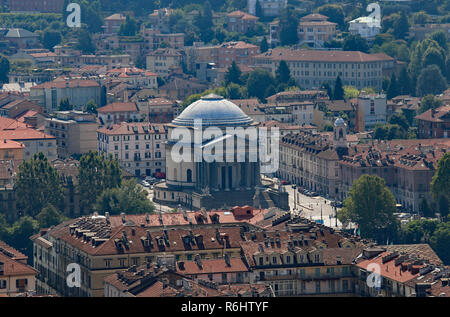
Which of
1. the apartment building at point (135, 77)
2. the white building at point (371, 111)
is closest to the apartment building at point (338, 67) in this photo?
the apartment building at point (135, 77)

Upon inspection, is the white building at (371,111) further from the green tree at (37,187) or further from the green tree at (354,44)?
the green tree at (37,187)

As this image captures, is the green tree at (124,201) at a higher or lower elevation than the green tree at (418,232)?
higher

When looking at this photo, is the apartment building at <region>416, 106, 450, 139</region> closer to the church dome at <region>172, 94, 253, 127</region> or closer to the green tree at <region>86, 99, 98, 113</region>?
the church dome at <region>172, 94, 253, 127</region>

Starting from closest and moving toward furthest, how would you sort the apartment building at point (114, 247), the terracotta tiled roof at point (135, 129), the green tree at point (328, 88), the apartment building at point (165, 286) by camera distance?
the apartment building at point (165, 286)
the apartment building at point (114, 247)
the terracotta tiled roof at point (135, 129)
the green tree at point (328, 88)

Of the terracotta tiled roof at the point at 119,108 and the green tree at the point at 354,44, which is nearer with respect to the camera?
the terracotta tiled roof at the point at 119,108

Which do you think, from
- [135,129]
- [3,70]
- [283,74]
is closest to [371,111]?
[283,74]

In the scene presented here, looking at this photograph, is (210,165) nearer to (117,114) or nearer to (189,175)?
(189,175)

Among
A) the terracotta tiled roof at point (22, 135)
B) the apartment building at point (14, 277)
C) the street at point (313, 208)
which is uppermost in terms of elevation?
the apartment building at point (14, 277)

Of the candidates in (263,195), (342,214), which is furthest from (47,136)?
(342,214)
